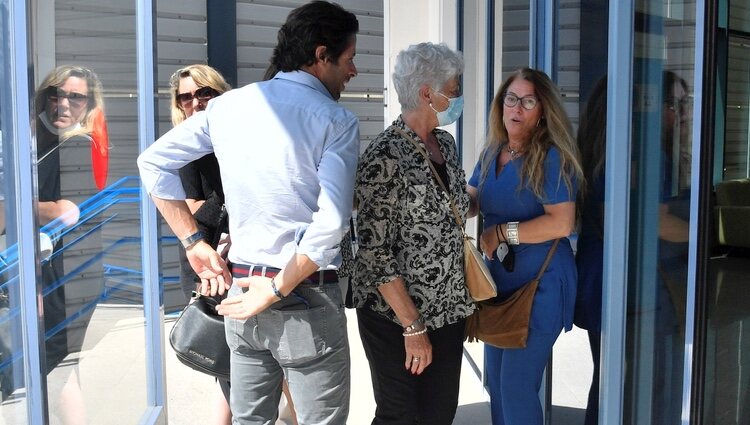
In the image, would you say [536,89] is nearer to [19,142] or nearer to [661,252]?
[661,252]

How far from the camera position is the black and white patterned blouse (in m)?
2.33

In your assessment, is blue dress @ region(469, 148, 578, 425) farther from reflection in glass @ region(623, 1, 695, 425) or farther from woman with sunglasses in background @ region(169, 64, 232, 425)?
woman with sunglasses in background @ region(169, 64, 232, 425)

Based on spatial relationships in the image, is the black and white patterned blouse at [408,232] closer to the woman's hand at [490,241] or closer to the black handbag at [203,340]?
the woman's hand at [490,241]

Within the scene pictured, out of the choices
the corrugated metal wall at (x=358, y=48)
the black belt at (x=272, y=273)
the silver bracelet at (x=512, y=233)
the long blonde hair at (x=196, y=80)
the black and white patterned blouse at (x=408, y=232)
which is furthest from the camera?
the corrugated metal wall at (x=358, y=48)

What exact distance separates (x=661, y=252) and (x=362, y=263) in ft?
2.76

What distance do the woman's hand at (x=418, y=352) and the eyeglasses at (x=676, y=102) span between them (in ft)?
3.05

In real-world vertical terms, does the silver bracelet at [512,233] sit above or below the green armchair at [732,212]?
below

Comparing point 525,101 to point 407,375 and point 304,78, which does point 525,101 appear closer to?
point 304,78

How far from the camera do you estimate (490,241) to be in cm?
262

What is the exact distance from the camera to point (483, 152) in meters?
2.87

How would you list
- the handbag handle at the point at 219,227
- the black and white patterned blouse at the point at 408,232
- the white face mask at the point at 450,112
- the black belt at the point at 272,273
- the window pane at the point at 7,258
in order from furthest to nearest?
the handbag handle at the point at 219,227 → the white face mask at the point at 450,112 → the black and white patterned blouse at the point at 408,232 → the black belt at the point at 272,273 → the window pane at the point at 7,258

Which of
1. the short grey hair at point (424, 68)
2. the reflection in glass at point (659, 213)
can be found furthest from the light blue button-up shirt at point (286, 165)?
the reflection in glass at point (659, 213)

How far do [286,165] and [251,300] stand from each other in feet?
1.15

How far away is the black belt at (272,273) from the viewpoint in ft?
6.98
